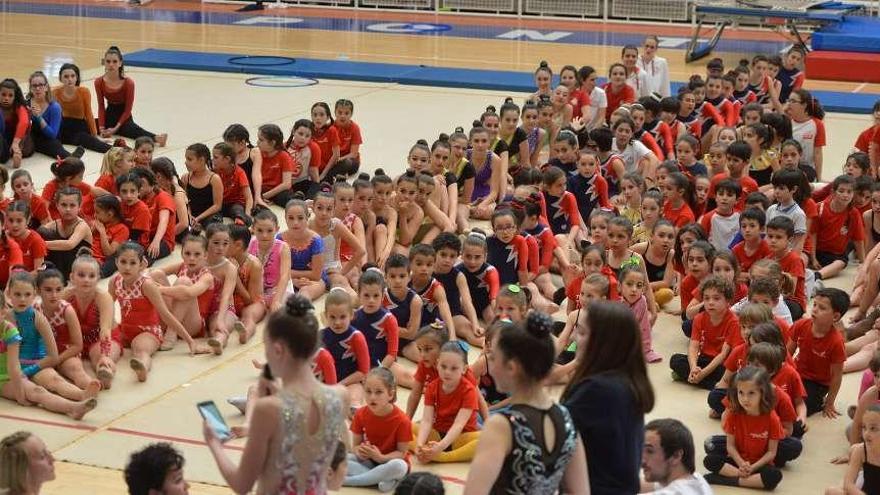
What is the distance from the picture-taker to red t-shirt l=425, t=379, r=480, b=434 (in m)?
7.24

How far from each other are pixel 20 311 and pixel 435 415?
8.08 ft

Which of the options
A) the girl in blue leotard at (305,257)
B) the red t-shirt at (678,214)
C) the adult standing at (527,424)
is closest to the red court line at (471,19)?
the red t-shirt at (678,214)

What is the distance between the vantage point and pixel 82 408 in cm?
769

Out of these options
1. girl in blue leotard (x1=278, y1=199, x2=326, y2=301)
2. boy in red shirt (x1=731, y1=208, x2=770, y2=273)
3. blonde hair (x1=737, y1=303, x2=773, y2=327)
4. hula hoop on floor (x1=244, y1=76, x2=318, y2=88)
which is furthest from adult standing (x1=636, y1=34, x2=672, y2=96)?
blonde hair (x1=737, y1=303, x2=773, y2=327)

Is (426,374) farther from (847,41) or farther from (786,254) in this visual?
(847,41)

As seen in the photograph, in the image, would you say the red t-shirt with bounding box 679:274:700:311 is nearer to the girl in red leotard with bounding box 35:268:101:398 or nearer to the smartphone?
the girl in red leotard with bounding box 35:268:101:398

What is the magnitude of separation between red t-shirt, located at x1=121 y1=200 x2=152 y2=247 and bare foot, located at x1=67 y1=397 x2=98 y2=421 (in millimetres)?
2766

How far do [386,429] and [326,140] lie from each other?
624 cm

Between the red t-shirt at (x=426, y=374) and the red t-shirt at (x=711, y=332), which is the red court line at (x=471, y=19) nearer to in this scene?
the red t-shirt at (x=711, y=332)

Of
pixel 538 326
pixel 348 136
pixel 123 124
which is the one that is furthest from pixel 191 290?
pixel 123 124

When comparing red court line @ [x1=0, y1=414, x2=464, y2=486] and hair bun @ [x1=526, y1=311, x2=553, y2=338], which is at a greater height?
hair bun @ [x1=526, y1=311, x2=553, y2=338]

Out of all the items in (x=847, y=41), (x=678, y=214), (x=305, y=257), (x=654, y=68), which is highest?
(x=847, y=41)

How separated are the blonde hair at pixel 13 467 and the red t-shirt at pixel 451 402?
2.76m

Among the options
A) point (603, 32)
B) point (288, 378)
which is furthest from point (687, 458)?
point (603, 32)
